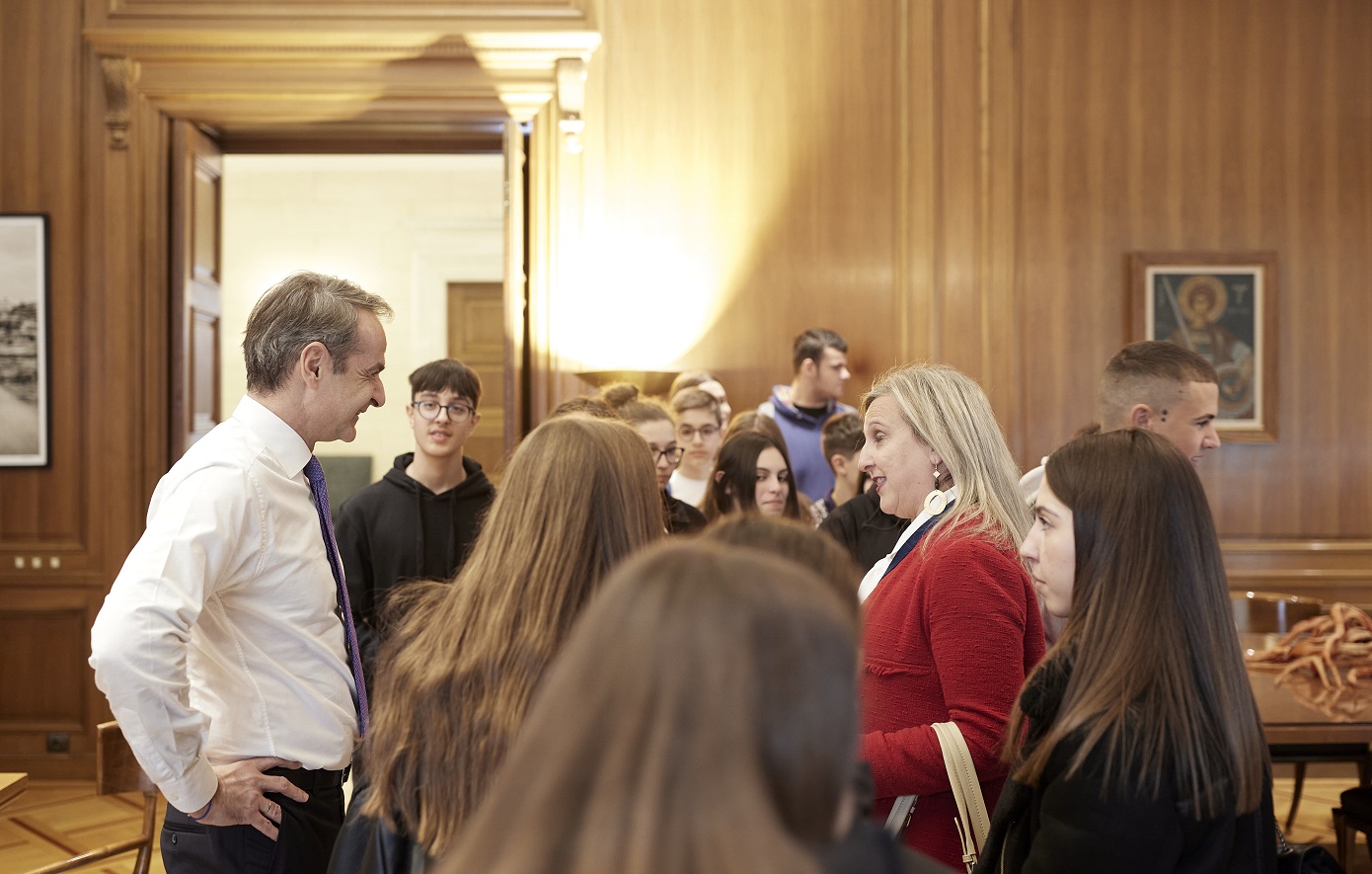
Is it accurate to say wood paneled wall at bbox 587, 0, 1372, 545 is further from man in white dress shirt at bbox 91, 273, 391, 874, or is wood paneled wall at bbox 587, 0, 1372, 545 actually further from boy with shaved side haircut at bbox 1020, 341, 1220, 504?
man in white dress shirt at bbox 91, 273, 391, 874

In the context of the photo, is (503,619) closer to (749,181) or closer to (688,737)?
(688,737)

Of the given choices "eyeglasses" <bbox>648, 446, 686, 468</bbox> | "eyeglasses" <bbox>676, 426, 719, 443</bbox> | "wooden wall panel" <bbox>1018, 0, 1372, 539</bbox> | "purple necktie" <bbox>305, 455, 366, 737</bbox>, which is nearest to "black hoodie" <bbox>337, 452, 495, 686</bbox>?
"eyeglasses" <bbox>648, 446, 686, 468</bbox>

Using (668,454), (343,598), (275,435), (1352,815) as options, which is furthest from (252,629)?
(1352,815)

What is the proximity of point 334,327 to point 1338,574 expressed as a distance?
552 centimetres

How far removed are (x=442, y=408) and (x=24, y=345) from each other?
3.19 meters

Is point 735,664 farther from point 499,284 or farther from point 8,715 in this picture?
point 499,284

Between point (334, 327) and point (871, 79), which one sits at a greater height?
point (871, 79)

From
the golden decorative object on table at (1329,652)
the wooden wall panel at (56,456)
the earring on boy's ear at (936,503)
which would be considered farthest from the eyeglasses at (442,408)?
the wooden wall panel at (56,456)

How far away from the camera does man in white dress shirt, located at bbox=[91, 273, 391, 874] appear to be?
177 cm

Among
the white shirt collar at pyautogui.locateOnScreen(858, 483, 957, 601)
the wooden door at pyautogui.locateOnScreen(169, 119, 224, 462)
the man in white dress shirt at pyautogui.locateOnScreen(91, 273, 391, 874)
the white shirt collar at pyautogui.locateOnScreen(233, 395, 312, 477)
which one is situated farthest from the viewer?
the wooden door at pyautogui.locateOnScreen(169, 119, 224, 462)

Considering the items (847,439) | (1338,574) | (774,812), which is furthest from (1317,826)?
(774,812)

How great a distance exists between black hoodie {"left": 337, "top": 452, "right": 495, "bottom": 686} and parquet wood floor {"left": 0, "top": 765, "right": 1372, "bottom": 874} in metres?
1.61

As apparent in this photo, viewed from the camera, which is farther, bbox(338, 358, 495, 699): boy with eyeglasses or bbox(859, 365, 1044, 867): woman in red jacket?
bbox(338, 358, 495, 699): boy with eyeglasses

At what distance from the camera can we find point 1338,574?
595cm
